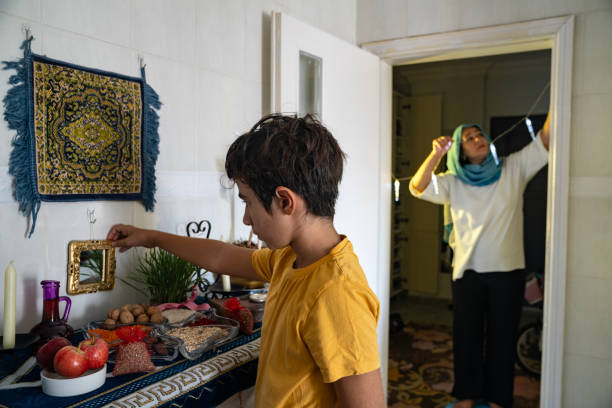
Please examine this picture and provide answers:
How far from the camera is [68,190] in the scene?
1352 mm

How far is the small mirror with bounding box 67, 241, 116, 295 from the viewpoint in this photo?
137cm

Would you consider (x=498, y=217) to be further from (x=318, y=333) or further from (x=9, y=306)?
(x=9, y=306)

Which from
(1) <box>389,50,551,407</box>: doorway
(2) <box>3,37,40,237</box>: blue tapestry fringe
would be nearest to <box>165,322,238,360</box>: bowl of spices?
(2) <box>3,37,40,237</box>: blue tapestry fringe

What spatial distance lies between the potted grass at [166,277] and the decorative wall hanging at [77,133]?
0.22 meters

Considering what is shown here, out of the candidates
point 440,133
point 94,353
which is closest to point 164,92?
point 94,353

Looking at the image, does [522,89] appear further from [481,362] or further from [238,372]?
[238,372]

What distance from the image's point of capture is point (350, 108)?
2504 mm

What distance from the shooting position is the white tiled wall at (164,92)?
4.16ft

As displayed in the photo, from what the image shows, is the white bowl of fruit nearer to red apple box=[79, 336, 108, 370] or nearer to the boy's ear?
red apple box=[79, 336, 108, 370]

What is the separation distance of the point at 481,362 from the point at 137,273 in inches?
83.5

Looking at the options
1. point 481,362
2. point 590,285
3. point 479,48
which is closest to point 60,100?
Answer: point 479,48

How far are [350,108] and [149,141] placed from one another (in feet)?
4.04

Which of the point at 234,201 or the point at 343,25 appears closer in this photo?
the point at 234,201

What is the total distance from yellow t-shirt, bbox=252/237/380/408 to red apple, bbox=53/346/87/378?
1.20 ft
